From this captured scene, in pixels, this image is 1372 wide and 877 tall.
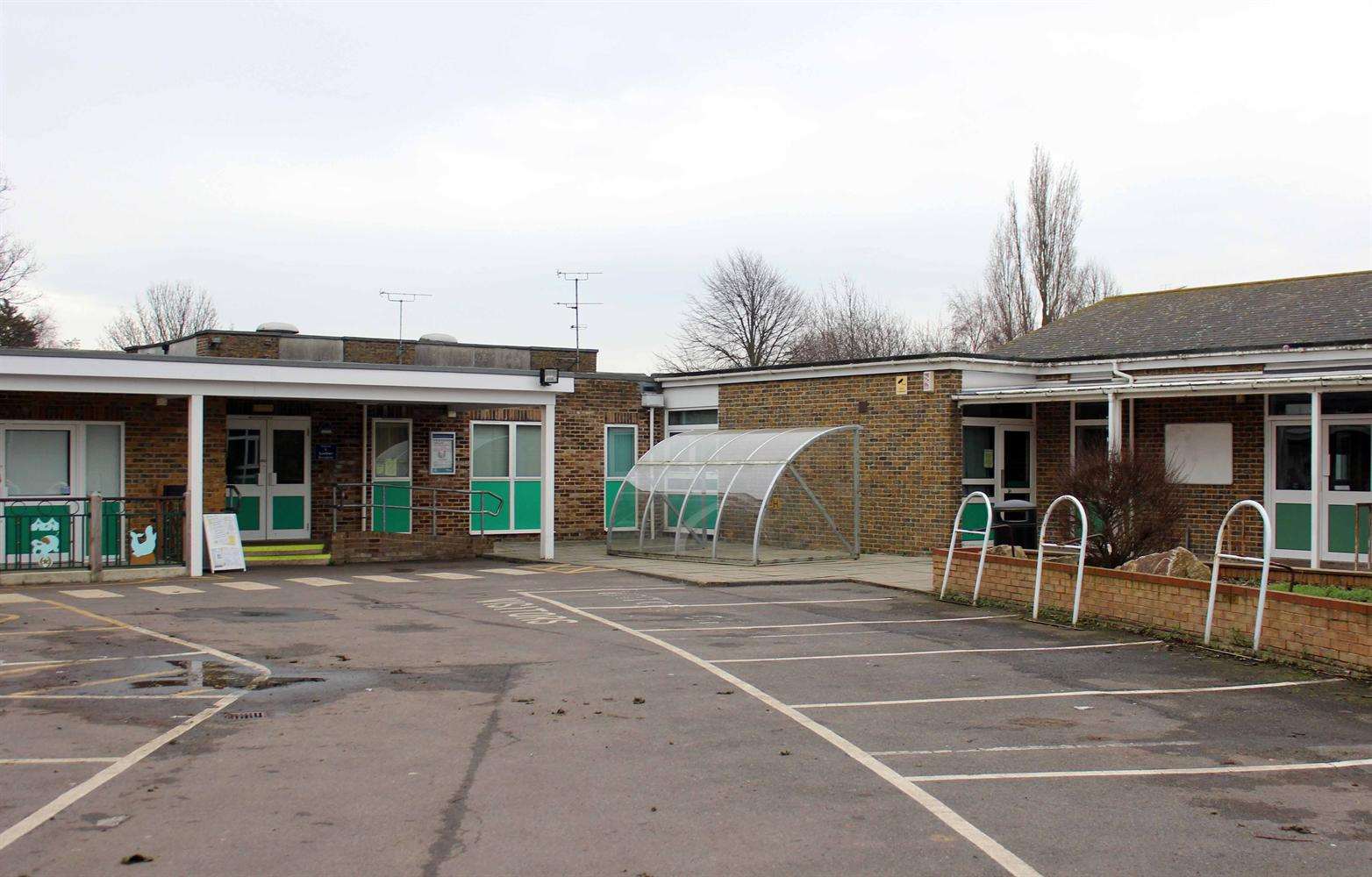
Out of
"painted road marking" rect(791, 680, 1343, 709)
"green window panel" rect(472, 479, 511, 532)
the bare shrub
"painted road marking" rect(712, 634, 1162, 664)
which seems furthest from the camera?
"green window panel" rect(472, 479, 511, 532)

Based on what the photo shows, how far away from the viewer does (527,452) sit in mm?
25172

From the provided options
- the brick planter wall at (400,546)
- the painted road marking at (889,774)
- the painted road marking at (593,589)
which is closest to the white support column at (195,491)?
the brick planter wall at (400,546)

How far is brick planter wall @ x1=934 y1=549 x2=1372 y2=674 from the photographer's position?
965cm

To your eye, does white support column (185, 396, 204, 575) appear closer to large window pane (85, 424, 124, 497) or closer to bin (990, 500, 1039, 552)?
large window pane (85, 424, 124, 497)

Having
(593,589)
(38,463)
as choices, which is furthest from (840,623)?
(38,463)

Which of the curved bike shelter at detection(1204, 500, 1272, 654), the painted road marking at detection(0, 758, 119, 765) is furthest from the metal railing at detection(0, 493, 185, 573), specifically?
the curved bike shelter at detection(1204, 500, 1272, 654)

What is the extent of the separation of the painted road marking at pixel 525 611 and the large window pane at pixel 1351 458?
38.2 ft

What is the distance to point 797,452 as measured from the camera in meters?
19.4

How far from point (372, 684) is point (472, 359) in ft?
79.8

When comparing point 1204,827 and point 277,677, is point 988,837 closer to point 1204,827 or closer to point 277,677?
point 1204,827

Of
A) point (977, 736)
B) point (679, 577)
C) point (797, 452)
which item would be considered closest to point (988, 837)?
point (977, 736)

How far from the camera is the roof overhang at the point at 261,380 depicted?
16688 millimetres

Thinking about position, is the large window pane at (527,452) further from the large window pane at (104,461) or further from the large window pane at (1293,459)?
the large window pane at (1293,459)

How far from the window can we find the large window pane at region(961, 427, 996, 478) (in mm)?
8327
